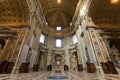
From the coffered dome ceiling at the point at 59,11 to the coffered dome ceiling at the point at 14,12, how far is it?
24.6ft

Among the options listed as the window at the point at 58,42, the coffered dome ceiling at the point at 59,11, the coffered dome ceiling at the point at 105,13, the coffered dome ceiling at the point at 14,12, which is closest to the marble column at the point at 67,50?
the window at the point at 58,42

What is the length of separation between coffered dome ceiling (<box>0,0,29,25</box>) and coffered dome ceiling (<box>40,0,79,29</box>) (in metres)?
7.51

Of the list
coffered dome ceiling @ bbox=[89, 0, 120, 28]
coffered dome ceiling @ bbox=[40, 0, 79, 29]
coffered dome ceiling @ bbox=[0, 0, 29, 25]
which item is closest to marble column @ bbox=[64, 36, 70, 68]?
coffered dome ceiling @ bbox=[40, 0, 79, 29]

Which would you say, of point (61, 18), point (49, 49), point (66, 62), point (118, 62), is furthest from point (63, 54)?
point (118, 62)

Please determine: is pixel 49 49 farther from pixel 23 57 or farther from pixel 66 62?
pixel 23 57

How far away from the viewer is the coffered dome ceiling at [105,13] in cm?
1010

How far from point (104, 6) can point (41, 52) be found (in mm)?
12013

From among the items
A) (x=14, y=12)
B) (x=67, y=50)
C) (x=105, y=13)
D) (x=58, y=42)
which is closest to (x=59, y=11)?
(x=58, y=42)

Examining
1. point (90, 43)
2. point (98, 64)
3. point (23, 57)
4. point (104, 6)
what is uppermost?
point (104, 6)

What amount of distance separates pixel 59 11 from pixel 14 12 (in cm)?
1219

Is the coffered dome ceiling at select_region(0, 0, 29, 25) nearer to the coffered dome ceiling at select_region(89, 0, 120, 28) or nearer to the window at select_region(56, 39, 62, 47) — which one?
the coffered dome ceiling at select_region(89, 0, 120, 28)

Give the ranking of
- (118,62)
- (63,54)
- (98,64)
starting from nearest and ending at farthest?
(98,64) < (118,62) < (63,54)

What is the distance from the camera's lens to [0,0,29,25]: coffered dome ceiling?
10.3m

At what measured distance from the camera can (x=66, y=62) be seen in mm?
16875
